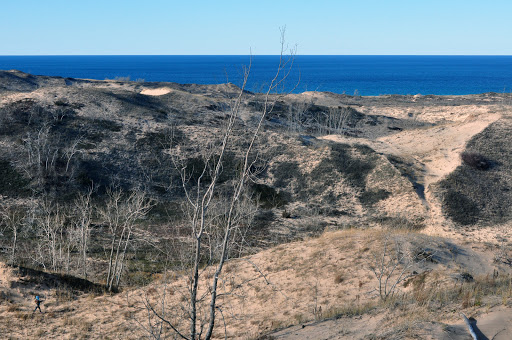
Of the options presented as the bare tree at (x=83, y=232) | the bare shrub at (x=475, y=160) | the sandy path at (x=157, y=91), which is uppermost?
the sandy path at (x=157, y=91)

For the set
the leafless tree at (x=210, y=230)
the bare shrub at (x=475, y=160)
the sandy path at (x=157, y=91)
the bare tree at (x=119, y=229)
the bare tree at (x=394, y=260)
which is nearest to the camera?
the leafless tree at (x=210, y=230)

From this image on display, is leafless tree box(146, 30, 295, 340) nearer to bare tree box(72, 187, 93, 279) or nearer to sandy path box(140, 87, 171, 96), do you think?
bare tree box(72, 187, 93, 279)

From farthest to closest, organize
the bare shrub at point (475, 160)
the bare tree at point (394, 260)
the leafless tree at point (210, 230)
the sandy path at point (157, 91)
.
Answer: the sandy path at point (157, 91) → the bare shrub at point (475, 160) → the bare tree at point (394, 260) → the leafless tree at point (210, 230)

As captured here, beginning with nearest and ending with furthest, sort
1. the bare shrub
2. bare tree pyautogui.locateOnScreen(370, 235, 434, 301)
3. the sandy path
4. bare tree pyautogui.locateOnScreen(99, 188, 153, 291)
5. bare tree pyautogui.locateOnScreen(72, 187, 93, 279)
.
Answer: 1. bare tree pyautogui.locateOnScreen(370, 235, 434, 301)
2. bare tree pyautogui.locateOnScreen(99, 188, 153, 291)
3. bare tree pyautogui.locateOnScreen(72, 187, 93, 279)
4. the bare shrub
5. the sandy path

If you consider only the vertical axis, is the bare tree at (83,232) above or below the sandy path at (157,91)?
below

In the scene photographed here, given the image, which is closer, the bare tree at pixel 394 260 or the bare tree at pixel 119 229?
the bare tree at pixel 394 260

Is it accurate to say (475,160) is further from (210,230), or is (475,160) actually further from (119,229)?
(119,229)

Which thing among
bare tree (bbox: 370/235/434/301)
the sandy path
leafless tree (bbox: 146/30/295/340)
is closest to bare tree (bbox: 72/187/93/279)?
leafless tree (bbox: 146/30/295/340)

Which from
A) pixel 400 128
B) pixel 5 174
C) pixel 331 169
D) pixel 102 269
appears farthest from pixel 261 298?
pixel 400 128

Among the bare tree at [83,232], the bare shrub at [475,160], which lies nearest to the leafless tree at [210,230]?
the bare tree at [83,232]

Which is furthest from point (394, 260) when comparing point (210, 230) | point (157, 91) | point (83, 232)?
point (157, 91)

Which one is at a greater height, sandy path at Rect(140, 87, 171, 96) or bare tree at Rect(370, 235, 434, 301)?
sandy path at Rect(140, 87, 171, 96)

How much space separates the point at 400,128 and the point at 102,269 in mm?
72360

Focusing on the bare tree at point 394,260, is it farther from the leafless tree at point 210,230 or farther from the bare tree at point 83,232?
the bare tree at point 83,232
